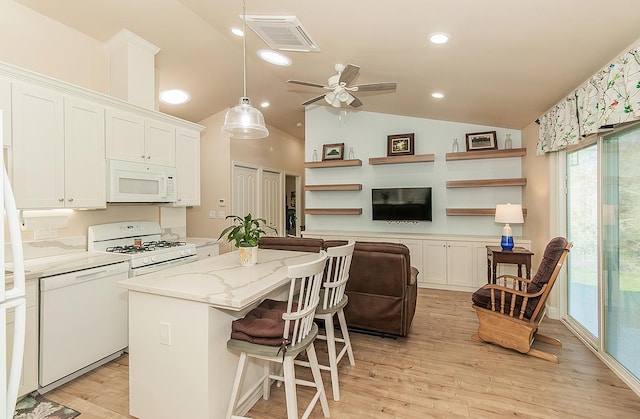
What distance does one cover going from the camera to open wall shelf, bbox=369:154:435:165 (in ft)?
16.8

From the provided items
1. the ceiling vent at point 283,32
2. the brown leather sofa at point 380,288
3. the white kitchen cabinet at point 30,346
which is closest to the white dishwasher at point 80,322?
the white kitchen cabinet at point 30,346

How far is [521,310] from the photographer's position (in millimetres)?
2799

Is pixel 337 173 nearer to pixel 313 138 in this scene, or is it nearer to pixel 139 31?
pixel 313 138

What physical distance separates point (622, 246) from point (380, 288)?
192cm

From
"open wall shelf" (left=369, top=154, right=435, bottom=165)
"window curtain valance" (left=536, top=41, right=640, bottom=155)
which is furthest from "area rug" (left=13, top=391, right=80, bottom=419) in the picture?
→ "open wall shelf" (left=369, top=154, right=435, bottom=165)

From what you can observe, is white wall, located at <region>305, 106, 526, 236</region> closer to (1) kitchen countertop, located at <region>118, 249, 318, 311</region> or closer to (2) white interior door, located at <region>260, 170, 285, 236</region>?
(2) white interior door, located at <region>260, 170, 285, 236</region>

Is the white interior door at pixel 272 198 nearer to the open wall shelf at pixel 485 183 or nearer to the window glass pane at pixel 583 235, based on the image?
the open wall shelf at pixel 485 183

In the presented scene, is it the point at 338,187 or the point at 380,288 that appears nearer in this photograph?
the point at 380,288

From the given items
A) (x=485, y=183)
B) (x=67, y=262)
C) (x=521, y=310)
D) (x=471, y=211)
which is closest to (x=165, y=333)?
(x=67, y=262)

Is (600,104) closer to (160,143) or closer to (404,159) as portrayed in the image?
(404,159)

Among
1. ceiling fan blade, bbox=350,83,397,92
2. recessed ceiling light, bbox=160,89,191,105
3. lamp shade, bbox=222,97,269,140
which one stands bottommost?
lamp shade, bbox=222,97,269,140

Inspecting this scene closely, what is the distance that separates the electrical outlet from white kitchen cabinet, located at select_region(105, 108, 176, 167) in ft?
6.65

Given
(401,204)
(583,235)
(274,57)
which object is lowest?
(583,235)

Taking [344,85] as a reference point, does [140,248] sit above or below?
below
